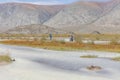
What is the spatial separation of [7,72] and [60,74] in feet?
10.8

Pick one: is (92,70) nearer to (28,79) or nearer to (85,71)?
(85,71)

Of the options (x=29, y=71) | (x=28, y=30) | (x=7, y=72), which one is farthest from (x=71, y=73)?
(x=28, y=30)

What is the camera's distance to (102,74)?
65.4 feet

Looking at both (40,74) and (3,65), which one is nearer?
(40,74)

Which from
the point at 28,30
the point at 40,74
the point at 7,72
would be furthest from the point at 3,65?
the point at 28,30

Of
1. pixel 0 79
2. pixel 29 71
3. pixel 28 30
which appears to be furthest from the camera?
pixel 28 30

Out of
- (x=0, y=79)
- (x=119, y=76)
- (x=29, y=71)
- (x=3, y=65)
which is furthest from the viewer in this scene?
(x=3, y=65)

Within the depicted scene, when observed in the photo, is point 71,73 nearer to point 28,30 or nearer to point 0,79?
point 0,79

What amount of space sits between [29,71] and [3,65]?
11.7 ft

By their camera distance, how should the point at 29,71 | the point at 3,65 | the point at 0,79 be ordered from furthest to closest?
the point at 3,65, the point at 29,71, the point at 0,79

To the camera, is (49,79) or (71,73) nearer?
(49,79)

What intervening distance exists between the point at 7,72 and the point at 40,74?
2204mm

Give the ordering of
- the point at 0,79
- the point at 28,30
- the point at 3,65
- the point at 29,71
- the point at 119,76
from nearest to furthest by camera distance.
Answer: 1. the point at 0,79
2. the point at 119,76
3. the point at 29,71
4. the point at 3,65
5. the point at 28,30

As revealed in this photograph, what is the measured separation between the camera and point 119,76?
19.1 metres
